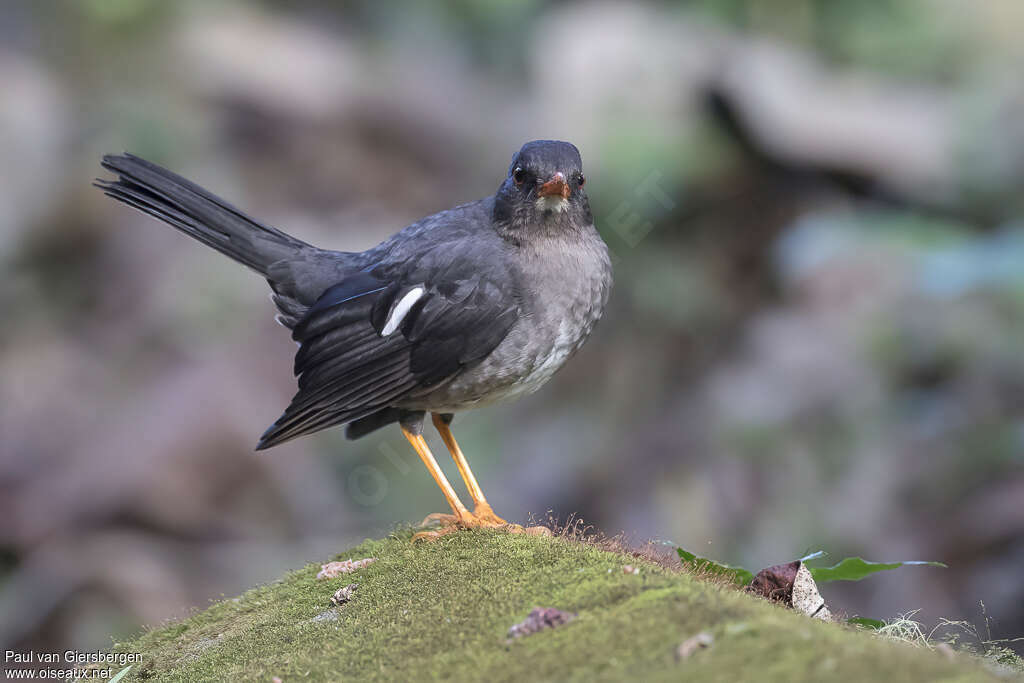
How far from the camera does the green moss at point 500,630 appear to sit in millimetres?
1906

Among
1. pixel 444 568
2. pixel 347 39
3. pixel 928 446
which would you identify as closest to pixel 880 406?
pixel 928 446

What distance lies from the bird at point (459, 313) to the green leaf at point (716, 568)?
75cm

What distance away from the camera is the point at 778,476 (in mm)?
6094

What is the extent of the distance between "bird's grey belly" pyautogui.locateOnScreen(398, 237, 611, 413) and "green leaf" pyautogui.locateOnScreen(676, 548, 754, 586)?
38.9 inches

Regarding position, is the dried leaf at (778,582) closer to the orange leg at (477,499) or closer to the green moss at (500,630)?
the green moss at (500,630)

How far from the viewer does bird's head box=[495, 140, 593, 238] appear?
144 inches

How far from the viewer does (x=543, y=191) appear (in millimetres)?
3672

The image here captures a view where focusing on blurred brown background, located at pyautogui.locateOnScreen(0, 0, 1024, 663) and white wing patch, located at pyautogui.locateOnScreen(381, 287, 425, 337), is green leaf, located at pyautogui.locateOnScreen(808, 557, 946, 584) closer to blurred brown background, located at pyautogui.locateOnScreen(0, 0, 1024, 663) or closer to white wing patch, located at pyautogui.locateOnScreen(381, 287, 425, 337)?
white wing patch, located at pyautogui.locateOnScreen(381, 287, 425, 337)

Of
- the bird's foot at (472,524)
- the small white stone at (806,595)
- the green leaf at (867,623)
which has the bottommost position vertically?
the green leaf at (867,623)

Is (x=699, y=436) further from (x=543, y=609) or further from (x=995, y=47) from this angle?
(x=543, y=609)

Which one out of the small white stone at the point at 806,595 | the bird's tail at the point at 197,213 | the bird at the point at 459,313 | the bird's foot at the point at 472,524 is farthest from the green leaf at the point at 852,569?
the bird's tail at the point at 197,213

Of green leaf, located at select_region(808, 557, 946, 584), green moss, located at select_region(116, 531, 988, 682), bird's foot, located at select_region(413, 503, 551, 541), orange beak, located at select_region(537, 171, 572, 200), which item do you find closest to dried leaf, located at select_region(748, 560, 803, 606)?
green leaf, located at select_region(808, 557, 946, 584)

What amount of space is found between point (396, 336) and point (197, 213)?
1086 millimetres

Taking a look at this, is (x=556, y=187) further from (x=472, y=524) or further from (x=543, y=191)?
(x=472, y=524)
